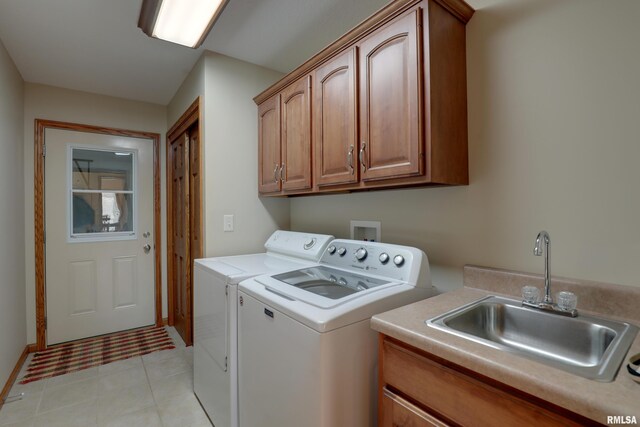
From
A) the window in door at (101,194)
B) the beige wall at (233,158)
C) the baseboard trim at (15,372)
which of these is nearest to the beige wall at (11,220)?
the baseboard trim at (15,372)

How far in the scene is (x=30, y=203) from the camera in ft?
8.77

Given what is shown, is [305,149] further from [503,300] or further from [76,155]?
[76,155]

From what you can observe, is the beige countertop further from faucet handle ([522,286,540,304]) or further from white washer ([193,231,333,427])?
white washer ([193,231,333,427])

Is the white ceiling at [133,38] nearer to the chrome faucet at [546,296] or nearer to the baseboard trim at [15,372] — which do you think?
the chrome faucet at [546,296]

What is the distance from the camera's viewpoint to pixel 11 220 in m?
→ 2.25

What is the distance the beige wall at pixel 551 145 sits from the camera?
3.31 ft

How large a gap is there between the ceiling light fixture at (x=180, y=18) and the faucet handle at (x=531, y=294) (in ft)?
6.11

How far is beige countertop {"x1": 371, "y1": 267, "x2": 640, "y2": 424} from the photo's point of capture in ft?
1.86

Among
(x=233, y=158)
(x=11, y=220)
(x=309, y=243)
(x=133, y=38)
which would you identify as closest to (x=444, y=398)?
(x=309, y=243)

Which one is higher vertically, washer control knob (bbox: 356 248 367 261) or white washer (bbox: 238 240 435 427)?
washer control knob (bbox: 356 248 367 261)

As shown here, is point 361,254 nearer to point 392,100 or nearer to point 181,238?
point 392,100

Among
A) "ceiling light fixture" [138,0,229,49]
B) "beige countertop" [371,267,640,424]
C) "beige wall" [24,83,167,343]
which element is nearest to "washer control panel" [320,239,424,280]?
"beige countertop" [371,267,640,424]

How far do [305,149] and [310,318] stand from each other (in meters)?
1.11

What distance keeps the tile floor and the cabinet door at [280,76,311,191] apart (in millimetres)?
1584
